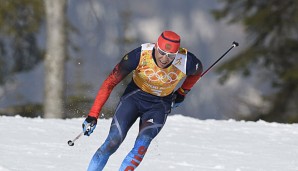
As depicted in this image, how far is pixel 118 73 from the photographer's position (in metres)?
6.40

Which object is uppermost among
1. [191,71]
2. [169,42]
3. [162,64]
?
[169,42]

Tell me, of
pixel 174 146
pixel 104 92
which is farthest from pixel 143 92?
pixel 174 146

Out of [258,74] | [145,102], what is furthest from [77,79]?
[145,102]

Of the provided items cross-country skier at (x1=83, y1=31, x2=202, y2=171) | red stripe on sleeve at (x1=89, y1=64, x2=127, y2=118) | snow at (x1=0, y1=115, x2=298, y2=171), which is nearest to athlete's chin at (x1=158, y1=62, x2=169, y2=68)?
cross-country skier at (x1=83, y1=31, x2=202, y2=171)

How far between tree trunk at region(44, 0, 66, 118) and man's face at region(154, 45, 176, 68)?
671 centimetres

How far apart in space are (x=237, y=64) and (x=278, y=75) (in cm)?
127

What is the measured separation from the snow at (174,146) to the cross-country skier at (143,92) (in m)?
1.15

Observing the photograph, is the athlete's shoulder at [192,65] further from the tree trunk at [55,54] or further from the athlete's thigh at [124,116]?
the tree trunk at [55,54]

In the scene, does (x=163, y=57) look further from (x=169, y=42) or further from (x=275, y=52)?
(x=275, y=52)

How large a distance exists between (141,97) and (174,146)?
2878 millimetres

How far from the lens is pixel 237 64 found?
22.0 m

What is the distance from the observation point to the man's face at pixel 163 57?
6.32 m

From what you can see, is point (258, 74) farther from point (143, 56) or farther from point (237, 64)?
point (143, 56)

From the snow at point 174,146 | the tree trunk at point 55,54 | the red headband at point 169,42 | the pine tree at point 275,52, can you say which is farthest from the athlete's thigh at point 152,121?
the pine tree at point 275,52
